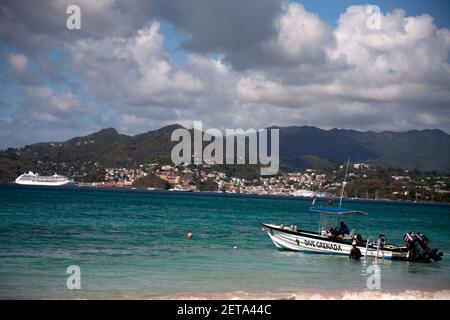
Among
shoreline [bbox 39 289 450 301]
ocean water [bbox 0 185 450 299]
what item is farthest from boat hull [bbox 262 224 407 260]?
shoreline [bbox 39 289 450 301]

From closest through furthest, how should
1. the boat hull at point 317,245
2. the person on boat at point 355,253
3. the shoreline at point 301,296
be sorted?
the shoreline at point 301,296 → the person on boat at point 355,253 → the boat hull at point 317,245

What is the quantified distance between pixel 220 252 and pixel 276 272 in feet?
22.1

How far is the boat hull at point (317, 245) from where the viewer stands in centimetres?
2912

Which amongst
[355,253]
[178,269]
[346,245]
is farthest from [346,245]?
[178,269]

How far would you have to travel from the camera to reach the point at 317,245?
99.2 feet

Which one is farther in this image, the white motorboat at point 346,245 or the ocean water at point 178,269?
the white motorboat at point 346,245

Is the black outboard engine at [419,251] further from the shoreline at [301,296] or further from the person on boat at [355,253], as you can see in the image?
the shoreline at [301,296]

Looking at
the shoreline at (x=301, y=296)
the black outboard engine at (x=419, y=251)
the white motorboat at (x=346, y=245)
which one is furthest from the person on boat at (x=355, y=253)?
the shoreline at (x=301, y=296)

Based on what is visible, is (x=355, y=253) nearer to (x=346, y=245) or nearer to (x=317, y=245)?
(x=346, y=245)
